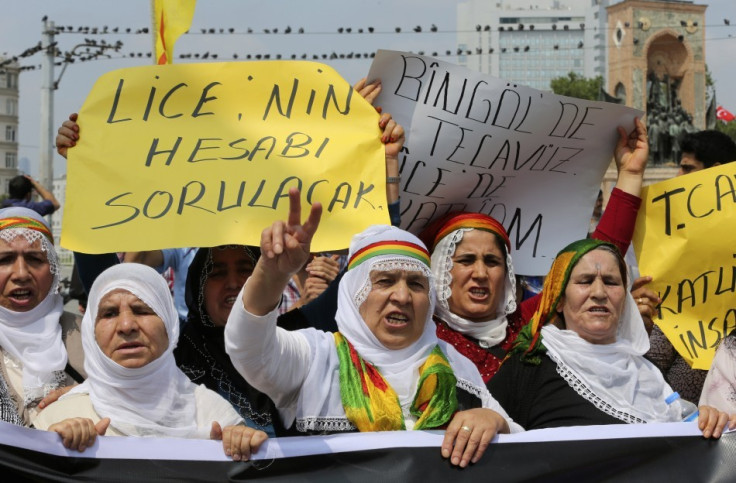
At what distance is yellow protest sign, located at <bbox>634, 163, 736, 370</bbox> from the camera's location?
13.8 feet

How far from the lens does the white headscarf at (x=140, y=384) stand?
3.18 meters

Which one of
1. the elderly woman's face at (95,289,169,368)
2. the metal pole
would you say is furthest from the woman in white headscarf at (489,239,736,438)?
the metal pole

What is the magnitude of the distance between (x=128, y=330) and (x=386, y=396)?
80 centimetres

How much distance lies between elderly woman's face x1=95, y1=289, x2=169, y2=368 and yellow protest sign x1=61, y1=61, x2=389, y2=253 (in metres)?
0.31

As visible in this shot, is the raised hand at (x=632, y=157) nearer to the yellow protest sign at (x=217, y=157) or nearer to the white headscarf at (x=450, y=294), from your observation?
the white headscarf at (x=450, y=294)

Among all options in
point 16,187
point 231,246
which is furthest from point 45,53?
point 231,246

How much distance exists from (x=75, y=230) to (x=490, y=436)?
1.59 metres

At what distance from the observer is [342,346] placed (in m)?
3.23

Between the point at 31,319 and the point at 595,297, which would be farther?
the point at 31,319

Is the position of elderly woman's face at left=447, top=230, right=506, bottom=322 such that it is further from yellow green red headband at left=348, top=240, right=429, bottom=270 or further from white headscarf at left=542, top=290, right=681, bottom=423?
yellow green red headband at left=348, top=240, right=429, bottom=270

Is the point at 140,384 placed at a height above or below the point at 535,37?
below

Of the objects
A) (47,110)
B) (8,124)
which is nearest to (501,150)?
(47,110)

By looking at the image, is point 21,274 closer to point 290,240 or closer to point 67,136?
point 67,136

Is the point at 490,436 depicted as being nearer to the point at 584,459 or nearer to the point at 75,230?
the point at 584,459
